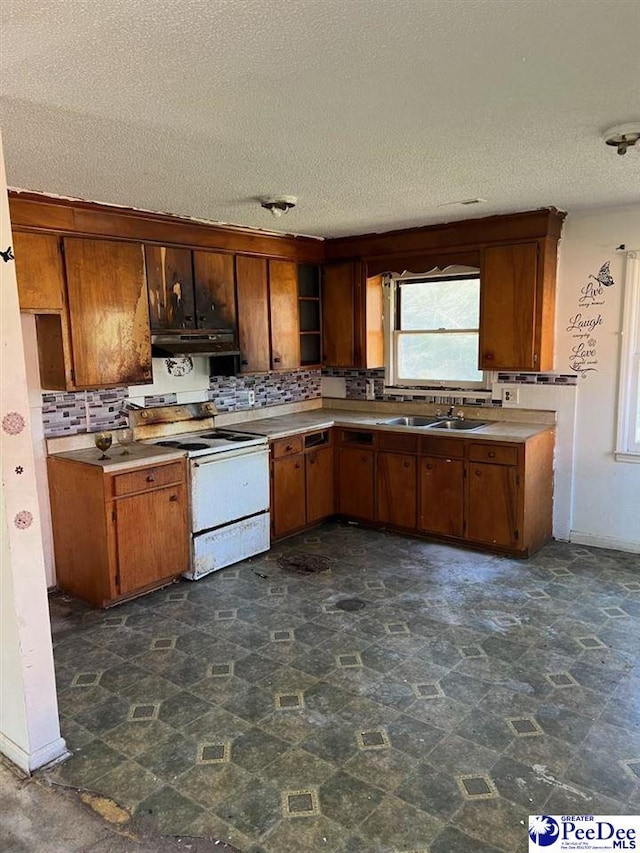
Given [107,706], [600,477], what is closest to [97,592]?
[107,706]

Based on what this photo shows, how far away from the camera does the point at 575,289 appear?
4.39m

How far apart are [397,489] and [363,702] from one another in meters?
2.29

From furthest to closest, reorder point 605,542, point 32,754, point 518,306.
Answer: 1. point 605,542
2. point 518,306
3. point 32,754

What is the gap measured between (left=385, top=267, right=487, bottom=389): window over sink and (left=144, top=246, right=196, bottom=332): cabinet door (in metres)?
1.87

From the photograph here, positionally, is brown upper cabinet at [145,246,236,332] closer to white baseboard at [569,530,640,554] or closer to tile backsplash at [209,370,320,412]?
tile backsplash at [209,370,320,412]

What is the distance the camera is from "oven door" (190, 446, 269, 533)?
399cm

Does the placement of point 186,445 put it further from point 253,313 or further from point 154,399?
point 253,313

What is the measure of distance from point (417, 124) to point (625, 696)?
2.57m

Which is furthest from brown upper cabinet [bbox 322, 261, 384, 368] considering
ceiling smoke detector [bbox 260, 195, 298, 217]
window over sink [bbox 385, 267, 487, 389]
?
ceiling smoke detector [bbox 260, 195, 298, 217]

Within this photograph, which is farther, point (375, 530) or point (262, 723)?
point (375, 530)

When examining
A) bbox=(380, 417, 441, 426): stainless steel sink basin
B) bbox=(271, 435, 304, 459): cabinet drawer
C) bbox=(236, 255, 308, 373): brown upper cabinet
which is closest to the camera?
bbox=(271, 435, 304, 459): cabinet drawer

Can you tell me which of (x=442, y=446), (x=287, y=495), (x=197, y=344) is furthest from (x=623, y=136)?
(x=287, y=495)

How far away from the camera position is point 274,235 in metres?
4.86

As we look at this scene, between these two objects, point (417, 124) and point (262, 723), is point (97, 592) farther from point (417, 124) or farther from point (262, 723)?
point (417, 124)
